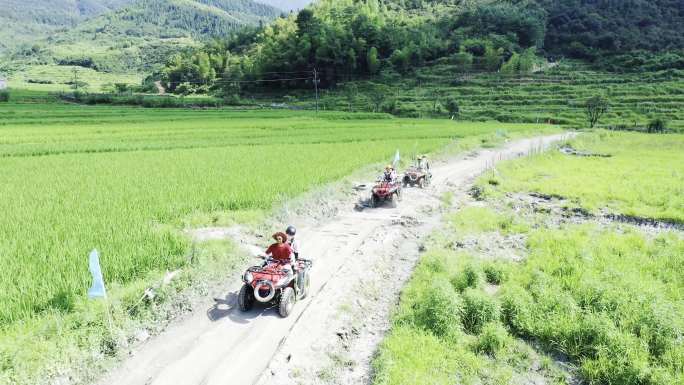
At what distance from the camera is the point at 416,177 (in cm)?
1811

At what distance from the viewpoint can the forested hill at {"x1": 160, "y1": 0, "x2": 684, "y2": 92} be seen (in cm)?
8606

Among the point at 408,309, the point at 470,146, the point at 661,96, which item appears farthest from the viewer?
the point at 661,96

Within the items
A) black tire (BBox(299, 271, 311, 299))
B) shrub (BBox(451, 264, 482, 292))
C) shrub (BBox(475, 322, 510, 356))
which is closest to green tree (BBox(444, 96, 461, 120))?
shrub (BBox(451, 264, 482, 292))

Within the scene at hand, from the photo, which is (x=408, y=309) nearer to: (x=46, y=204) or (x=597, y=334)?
(x=597, y=334)

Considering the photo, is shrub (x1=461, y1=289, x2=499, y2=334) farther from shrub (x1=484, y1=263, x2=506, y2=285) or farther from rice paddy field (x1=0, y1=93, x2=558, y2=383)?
rice paddy field (x1=0, y1=93, x2=558, y2=383)

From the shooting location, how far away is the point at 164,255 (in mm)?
8547

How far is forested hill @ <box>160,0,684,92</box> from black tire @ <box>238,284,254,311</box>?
276 feet

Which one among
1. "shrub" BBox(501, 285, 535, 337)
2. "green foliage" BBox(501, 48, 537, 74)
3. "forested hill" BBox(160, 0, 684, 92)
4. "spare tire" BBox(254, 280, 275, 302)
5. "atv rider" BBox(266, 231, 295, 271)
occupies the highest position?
"forested hill" BBox(160, 0, 684, 92)

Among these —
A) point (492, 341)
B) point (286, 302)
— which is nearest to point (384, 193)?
point (286, 302)

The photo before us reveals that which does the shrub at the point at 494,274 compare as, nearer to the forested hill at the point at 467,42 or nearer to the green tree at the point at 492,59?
the forested hill at the point at 467,42

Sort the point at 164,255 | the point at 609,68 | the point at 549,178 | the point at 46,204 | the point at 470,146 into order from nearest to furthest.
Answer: the point at 164,255 < the point at 46,204 < the point at 549,178 < the point at 470,146 < the point at 609,68

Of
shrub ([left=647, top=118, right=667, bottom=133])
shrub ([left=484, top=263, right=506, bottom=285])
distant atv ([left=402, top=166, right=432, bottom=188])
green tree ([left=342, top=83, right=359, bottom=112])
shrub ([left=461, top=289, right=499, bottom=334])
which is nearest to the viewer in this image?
shrub ([left=461, top=289, right=499, bottom=334])

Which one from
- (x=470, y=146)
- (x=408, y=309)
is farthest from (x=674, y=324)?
(x=470, y=146)

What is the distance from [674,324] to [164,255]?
9352mm
